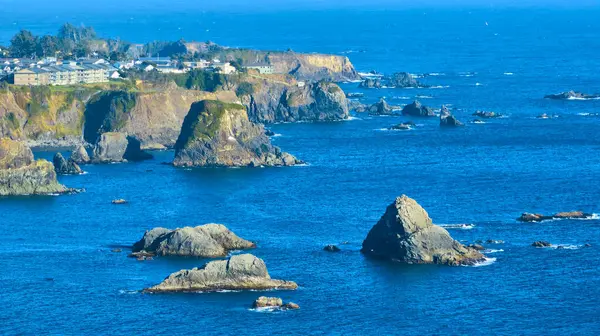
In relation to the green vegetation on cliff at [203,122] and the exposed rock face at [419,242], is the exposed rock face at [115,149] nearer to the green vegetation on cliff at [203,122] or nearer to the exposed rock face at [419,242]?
the green vegetation on cliff at [203,122]

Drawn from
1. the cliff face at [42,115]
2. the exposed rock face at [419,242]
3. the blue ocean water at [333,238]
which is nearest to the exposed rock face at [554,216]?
the blue ocean water at [333,238]

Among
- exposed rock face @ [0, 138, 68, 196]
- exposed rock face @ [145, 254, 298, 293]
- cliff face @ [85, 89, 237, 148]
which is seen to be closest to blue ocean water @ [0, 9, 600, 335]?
exposed rock face @ [145, 254, 298, 293]

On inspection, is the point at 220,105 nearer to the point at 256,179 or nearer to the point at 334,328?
the point at 256,179

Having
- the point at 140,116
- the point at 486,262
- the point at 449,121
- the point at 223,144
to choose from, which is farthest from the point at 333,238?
the point at 449,121

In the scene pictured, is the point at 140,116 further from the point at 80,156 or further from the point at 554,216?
the point at 554,216

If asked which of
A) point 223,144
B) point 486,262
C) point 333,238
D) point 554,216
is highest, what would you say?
point 223,144

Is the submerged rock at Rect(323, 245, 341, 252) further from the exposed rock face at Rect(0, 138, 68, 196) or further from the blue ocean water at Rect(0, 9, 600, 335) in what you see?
→ the exposed rock face at Rect(0, 138, 68, 196)
